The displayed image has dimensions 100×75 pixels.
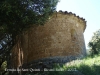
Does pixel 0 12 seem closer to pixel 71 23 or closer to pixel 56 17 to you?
pixel 56 17

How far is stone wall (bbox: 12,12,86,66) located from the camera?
1598 cm

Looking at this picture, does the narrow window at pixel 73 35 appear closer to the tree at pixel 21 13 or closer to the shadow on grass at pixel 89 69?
the tree at pixel 21 13

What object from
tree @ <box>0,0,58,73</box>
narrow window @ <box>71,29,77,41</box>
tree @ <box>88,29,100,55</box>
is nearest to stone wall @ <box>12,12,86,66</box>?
narrow window @ <box>71,29,77,41</box>

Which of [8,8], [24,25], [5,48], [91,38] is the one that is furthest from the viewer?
[91,38]

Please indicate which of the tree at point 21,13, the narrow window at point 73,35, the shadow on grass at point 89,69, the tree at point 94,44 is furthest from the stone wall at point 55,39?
the shadow on grass at point 89,69

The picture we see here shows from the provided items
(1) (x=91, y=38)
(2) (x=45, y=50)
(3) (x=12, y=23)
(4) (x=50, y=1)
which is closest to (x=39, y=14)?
(4) (x=50, y=1)

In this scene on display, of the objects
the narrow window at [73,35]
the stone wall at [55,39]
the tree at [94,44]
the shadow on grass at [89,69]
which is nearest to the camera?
the shadow on grass at [89,69]

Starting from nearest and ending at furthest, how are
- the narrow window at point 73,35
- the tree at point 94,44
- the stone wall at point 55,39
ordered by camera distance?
the stone wall at point 55,39, the narrow window at point 73,35, the tree at point 94,44

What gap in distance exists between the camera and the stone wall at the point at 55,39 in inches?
629

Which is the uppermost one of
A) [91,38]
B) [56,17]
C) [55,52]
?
[56,17]

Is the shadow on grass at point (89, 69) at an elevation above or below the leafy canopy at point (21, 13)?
below

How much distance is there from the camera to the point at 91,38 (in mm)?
22547

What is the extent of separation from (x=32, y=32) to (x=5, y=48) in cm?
310

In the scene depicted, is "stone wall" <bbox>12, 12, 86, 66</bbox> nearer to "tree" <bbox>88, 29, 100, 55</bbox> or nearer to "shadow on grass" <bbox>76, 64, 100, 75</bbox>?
"tree" <bbox>88, 29, 100, 55</bbox>
